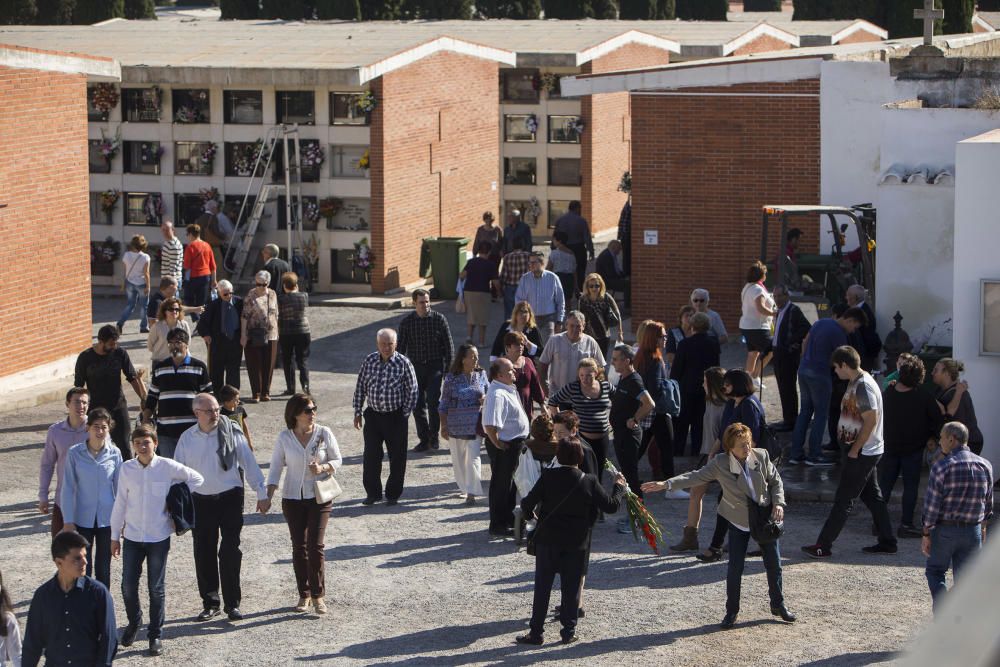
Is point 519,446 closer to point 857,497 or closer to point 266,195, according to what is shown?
point 857,497

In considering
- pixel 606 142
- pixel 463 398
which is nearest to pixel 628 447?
pixel 463 398

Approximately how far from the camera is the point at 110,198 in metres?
26.2

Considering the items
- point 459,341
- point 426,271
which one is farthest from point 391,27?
point 459,341

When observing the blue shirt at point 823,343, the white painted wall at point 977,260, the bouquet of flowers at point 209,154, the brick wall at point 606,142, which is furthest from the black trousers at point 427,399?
the brick wall at point 606,142

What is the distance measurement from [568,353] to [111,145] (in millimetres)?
15565

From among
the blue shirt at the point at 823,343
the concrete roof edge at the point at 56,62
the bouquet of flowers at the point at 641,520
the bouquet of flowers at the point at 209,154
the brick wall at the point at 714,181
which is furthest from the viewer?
the bouquet of flowers at the point at 209,154

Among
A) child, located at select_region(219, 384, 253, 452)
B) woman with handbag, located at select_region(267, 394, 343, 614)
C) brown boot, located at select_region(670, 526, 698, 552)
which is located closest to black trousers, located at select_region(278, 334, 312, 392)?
child, located at select_region(219, 384, 253, 452)

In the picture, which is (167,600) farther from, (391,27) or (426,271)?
(391,27)

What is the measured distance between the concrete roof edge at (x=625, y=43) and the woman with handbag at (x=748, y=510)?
75.3ft

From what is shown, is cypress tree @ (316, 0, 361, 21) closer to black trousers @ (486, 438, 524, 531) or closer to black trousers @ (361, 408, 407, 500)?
black trousers @ (361, 408, 407, 500)

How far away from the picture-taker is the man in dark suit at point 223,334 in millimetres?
16344

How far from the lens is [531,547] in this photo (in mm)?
9023

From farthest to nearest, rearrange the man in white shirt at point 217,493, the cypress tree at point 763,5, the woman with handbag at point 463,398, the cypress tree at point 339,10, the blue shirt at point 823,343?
the cypress tree at point 763,5, the cypress tree at point 339,10, the blue shirt at point 823,343, the woman with handbag at point 463,398, the man in white shirt at point 217,493

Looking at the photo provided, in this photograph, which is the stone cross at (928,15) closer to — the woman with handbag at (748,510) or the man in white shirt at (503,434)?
the man in white shirt at (503,434)
